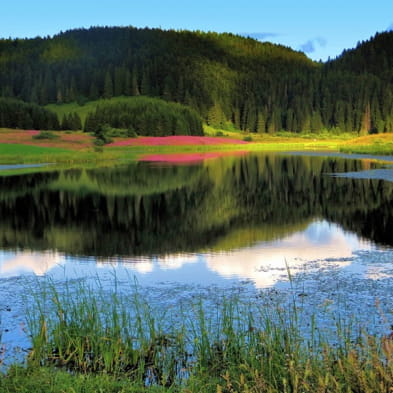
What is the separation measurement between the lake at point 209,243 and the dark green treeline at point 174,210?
0.21 feet

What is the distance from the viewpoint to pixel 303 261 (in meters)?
17.3

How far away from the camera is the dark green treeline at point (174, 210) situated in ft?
69.8

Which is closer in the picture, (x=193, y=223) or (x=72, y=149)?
(x=193, y=223)

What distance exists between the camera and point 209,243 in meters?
20.2

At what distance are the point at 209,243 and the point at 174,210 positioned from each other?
9.20m

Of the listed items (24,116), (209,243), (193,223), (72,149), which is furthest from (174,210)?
(24,116)

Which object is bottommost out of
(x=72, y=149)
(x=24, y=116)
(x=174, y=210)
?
(x=174, y=210)

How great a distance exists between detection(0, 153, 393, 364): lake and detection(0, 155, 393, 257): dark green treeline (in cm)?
7

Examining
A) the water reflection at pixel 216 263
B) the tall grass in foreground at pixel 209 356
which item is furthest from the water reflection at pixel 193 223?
the tall grass in foreground at pixel 209 356

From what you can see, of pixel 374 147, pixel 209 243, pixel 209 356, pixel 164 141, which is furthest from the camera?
pixel 164 141

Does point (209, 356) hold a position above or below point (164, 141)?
below

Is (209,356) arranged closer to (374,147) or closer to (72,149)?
(72,149)

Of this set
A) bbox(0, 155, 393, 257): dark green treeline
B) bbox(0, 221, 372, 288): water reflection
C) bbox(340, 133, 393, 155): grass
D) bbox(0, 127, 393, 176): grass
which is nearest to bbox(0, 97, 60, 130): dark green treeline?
bbox(0, 127, 393, 176): grass

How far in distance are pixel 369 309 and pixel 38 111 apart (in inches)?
5752
